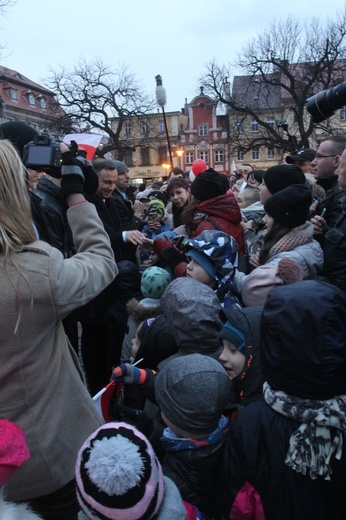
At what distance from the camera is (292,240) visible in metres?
2.60

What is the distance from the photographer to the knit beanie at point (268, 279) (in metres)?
2.14

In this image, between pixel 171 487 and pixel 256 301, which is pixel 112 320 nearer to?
pixel 256 301

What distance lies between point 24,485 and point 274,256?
187 cm

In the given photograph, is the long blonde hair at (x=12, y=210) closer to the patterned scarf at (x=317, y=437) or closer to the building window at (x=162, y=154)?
the patterned scarf at (x=317, y=437)

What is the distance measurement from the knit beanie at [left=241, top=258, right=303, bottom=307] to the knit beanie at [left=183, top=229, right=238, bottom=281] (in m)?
0.17

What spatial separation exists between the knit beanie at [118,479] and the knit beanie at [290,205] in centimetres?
193

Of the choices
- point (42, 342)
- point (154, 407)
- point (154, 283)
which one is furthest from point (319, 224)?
point (42, 342)

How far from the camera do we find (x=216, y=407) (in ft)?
4.71

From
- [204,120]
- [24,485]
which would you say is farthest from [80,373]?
[204,120]

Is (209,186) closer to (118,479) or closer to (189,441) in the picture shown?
(189,441)

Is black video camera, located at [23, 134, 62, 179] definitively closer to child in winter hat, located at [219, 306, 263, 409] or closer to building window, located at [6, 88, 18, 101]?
child in winter hat, located at [219, 306, 263, 409]

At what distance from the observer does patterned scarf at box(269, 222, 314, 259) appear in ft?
8.46

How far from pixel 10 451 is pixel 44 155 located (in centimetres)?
111

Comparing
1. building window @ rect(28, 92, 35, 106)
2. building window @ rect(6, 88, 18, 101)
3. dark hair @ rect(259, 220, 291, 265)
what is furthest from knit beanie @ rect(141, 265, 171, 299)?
building window @ rect(28, 92, 35, 106)
